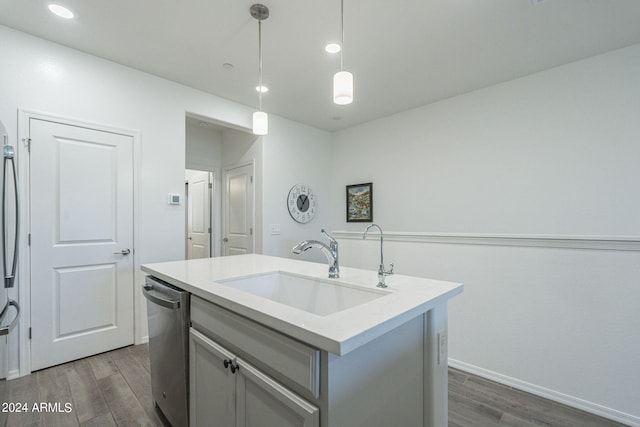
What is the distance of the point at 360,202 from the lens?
4227 mm

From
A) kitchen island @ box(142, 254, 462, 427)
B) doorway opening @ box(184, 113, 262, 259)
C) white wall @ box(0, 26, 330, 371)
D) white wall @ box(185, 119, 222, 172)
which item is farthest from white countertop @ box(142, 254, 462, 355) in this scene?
white wall @ box(185, 119, 222, 172)

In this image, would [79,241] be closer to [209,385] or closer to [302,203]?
[209,385]

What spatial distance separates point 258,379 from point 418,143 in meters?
3.29

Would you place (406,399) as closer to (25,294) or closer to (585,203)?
(585,203)

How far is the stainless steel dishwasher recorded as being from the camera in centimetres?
146

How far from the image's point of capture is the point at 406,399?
3.67 ft

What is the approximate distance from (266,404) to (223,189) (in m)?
4.05

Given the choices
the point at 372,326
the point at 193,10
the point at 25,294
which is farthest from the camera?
the point at 25,294

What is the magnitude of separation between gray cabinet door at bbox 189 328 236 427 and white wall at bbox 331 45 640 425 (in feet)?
7.03

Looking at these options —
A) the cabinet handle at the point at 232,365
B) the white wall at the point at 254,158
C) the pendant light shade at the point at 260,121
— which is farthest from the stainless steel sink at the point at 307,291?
the white wall at the point at 254,158

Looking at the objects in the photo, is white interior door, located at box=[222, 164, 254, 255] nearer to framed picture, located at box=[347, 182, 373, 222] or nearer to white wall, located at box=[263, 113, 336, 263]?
white wall, located at box=[263, 113, 336, 263]

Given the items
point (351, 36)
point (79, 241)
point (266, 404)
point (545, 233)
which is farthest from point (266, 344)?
point (545, 233)

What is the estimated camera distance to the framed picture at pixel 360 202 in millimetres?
4109

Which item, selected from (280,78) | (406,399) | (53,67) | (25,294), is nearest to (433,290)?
(406,399)
